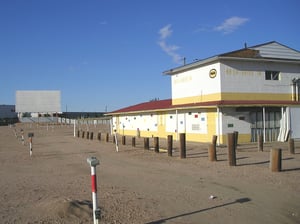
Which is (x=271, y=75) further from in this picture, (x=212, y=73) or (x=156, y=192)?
(x=156, y=192)

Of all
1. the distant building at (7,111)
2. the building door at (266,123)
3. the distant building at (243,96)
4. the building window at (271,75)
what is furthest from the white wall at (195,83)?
the distant building at (7,111)

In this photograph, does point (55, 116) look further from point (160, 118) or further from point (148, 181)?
point (148, 181)

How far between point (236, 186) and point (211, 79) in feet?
51.8

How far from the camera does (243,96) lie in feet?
78.6

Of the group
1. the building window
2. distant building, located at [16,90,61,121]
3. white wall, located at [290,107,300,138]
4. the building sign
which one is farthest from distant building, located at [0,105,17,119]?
white wall, located at [290,107,300,138]

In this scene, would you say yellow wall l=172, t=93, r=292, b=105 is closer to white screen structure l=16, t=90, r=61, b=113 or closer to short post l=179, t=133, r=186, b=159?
short post l=179, t=133, r=186, b=159

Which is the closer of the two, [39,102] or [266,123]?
[266,123]

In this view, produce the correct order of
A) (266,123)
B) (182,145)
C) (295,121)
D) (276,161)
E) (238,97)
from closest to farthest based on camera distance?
(276,161)
(182,145)
(266,123)
(238,97)
(295,121)

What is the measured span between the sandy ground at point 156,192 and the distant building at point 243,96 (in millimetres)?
8761

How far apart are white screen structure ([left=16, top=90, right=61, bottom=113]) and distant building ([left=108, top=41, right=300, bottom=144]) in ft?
246

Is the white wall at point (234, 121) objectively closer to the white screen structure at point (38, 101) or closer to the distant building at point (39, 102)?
the distant building at point (39, 102)

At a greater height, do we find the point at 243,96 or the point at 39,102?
the point at 39,102

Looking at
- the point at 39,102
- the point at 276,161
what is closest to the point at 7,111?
the point at 39,102

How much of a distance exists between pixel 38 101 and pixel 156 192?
308 feet
